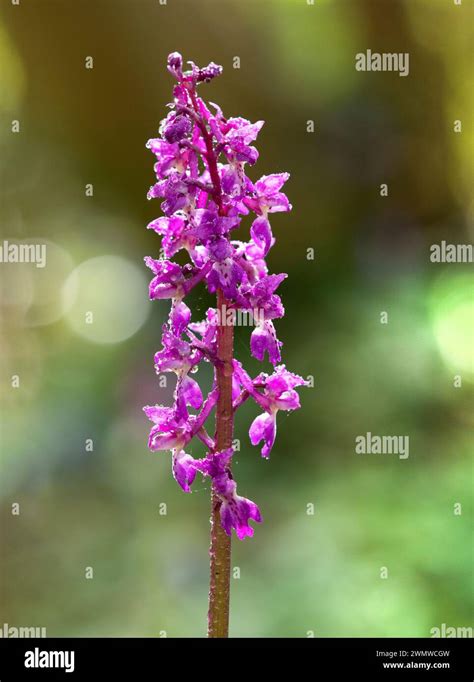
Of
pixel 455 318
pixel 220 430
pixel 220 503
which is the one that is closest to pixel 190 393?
pixel 220 430

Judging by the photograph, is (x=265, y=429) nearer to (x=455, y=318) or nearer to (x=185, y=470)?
(x=185, y=470)

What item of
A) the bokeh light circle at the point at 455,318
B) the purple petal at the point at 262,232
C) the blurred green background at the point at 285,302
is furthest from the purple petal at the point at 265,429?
the bokeh light circle at the point at 455,318

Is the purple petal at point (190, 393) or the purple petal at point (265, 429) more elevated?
the purple petal at point (190, 393)

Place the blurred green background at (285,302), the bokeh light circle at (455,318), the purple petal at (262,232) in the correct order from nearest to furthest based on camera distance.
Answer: the purple petal at (262,232), the blurred green background at (285,302), the bokeh light circle at (455,318)

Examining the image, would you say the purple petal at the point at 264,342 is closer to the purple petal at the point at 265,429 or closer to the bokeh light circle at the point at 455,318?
the purple petal at the point at 265,429

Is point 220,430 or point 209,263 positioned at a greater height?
point 209,263

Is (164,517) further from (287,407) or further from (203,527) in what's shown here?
(287,407)

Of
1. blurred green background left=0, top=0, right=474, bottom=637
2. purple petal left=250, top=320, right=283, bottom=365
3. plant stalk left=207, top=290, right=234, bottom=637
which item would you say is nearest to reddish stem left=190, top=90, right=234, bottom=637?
plant stalk left=207, top=290, right=234, bottom=637
